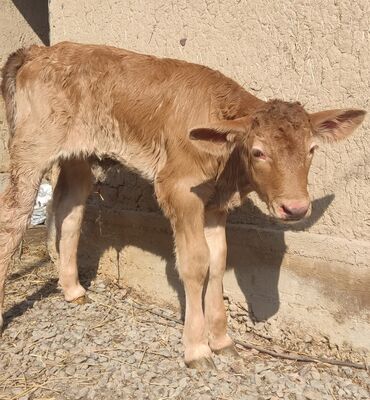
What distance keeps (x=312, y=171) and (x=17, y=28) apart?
5.51m

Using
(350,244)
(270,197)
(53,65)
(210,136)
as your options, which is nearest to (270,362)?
(350,244)

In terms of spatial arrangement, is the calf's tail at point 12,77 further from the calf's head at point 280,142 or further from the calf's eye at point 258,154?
the calf's eye at point 258,154

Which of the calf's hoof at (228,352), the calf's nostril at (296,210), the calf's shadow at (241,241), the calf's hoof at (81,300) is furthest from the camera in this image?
the calf's hoof at (81,300)

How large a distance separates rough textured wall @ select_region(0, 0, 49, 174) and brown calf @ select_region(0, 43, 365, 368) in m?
3.25

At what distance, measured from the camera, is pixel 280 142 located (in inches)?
145

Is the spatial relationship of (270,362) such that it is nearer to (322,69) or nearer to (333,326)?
→ (333,326)

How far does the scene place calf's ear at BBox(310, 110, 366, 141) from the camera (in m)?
3.93

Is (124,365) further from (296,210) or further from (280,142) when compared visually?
(280,142)

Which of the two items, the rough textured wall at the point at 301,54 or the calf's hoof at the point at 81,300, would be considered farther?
the calf's hoof at the point at 81,300

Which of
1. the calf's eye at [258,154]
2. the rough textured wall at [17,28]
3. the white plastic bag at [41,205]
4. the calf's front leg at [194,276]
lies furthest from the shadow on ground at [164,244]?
the rough textured wall at [17,28]

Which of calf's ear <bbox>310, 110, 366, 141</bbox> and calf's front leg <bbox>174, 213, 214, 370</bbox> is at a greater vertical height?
calf's ear <bbox>310, 110, 366, 141</bbox>

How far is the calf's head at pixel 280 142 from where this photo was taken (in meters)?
3.64

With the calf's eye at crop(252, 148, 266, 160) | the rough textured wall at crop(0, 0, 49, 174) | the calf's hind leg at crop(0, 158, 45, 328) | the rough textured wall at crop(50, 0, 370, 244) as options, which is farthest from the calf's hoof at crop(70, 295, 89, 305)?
the rough textured wall at crop(0, 0, 49, 174)

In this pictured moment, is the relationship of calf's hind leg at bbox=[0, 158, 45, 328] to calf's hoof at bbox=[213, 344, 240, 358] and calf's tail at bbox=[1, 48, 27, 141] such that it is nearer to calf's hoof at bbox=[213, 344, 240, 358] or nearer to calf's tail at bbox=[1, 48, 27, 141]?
calf's tail at bbox=[1, 48, 27, 141]
